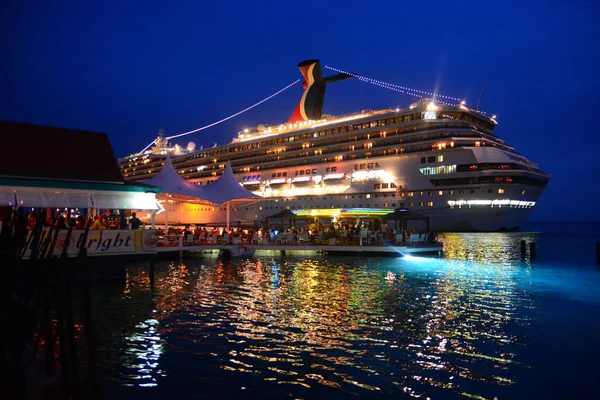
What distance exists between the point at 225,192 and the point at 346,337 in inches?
814

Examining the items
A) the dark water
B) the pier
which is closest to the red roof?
the dark water

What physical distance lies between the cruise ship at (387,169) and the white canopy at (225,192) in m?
8.01

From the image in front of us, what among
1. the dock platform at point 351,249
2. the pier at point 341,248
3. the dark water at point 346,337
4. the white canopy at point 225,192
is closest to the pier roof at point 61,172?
the dark water at point 346,337

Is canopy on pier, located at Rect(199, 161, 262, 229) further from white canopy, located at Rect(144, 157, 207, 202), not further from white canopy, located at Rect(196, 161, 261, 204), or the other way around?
white canopy, located at Rect(144, 157, 207, 202)

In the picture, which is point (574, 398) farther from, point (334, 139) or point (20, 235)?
point (334, 139)

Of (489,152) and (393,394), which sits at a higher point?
(489,152)

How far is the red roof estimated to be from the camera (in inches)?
648

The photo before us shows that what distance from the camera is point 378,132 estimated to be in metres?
57.9

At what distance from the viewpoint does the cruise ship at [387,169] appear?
48500mm

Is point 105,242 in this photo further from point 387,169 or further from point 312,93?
point 312,93

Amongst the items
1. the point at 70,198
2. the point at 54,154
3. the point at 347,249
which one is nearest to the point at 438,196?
the point at 347,249

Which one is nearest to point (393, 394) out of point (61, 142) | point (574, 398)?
point (574, 398)

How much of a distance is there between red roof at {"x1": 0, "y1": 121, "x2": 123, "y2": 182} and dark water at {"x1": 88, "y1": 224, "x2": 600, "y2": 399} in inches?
168

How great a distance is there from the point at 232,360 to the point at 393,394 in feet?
9.40
